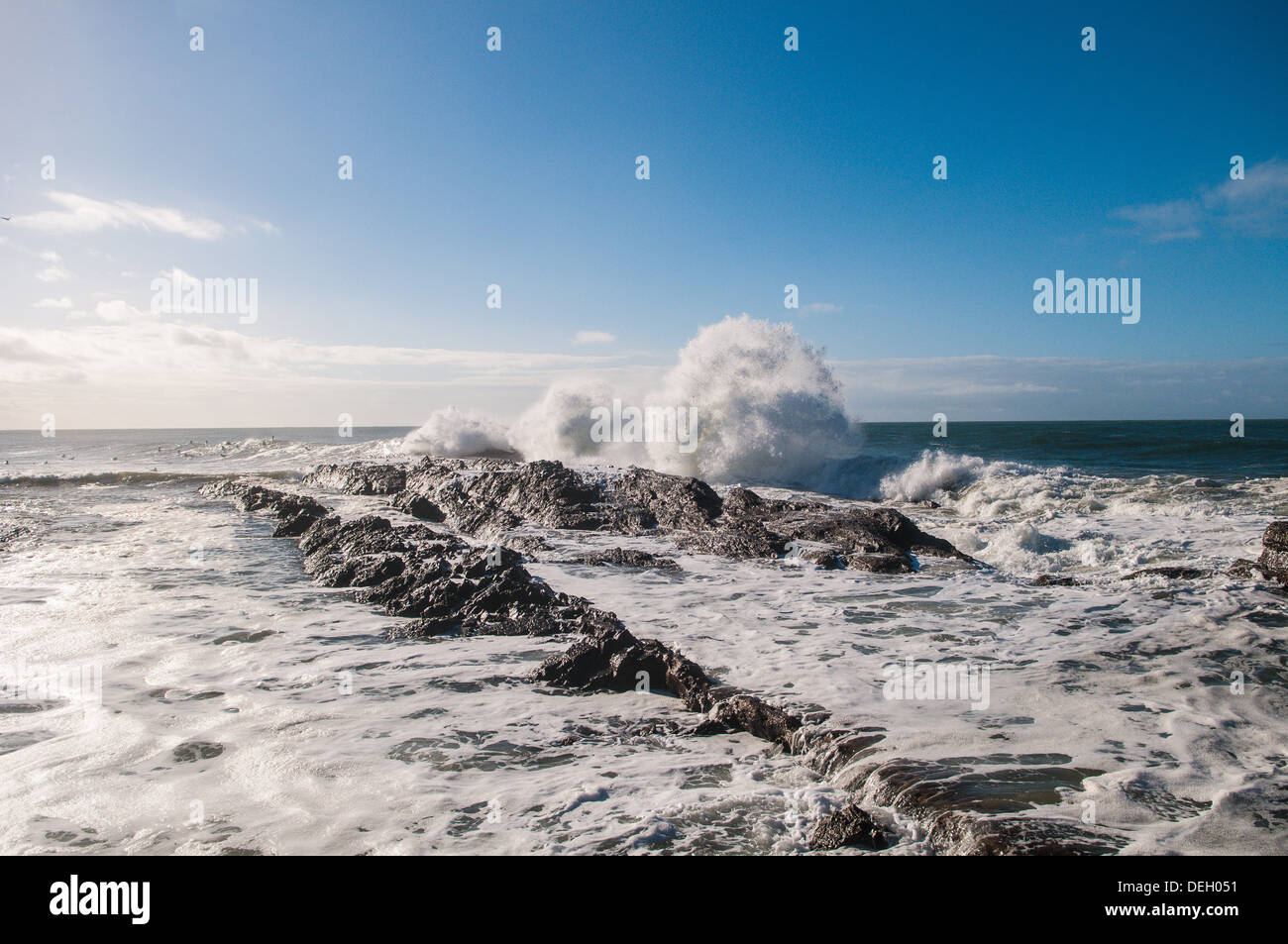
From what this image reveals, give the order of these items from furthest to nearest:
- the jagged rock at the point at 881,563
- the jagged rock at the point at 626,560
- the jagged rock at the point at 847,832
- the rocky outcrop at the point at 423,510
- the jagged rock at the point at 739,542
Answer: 1. the rocky outcrop at the point at 423,510
2. the jagged rock at the point at 739,542
3. the jagged rock at the point at 626,560
4. the jagged rock at the point at 881,563
5. the jagged rock at the point at 847,832

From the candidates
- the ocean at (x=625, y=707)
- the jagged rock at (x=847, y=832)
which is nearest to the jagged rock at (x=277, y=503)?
the ocean at (x=625, y=707)

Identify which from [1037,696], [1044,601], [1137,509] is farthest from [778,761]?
[1137,509]

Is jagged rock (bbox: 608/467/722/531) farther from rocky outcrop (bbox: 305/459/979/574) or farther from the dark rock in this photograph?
the dark rock

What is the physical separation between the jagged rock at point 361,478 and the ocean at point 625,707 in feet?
25.8

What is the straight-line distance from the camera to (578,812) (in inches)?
142

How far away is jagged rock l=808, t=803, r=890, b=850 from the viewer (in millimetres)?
3238

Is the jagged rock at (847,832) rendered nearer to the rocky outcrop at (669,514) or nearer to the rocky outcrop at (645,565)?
the rocky outcrop at (645,565)

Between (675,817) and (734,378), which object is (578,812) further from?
(734,378)

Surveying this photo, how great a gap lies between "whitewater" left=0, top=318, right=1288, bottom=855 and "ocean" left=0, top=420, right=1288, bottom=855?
0.08ft

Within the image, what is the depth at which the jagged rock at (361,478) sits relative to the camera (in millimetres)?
18672

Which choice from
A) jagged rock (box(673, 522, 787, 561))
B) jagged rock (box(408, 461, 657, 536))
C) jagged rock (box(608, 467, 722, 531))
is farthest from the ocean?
jagged rock (box(408, 461, 657, 536))
